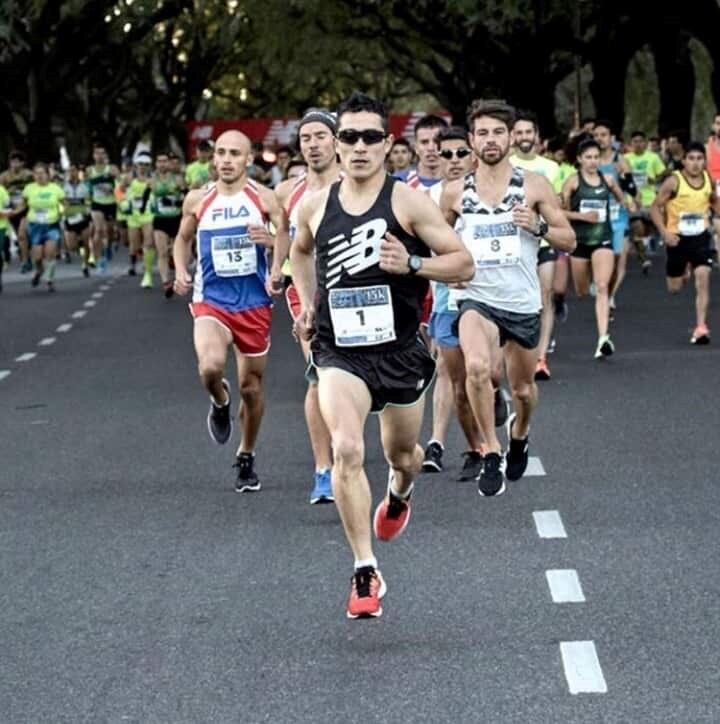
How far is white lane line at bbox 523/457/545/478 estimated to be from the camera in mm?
12234

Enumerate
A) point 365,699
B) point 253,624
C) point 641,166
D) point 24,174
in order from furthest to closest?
1. point 24,174
2. point 641,166
3. point 253,624
4. point 365,699

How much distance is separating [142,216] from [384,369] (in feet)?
89.3

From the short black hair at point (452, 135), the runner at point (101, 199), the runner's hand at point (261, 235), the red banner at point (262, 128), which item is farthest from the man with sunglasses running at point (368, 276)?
the red banner at point (262, 128)

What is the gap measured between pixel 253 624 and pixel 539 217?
11.5 feet

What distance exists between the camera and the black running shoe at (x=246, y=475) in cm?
1193

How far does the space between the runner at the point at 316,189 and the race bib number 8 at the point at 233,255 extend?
18 cm

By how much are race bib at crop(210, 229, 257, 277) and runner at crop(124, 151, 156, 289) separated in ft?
66.0

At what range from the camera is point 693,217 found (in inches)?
807

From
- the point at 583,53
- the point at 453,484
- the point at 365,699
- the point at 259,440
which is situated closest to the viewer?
the point at 365,699

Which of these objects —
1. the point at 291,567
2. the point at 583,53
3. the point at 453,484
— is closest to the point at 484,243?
the point at 453,484

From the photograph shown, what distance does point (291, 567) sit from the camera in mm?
9508

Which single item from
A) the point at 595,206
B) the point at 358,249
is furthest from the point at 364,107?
the point at 595,206

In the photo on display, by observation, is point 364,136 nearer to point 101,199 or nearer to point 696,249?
point 696,249

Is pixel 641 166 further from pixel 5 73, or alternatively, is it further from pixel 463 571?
pixel 463 571
